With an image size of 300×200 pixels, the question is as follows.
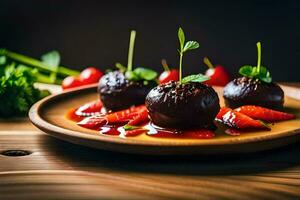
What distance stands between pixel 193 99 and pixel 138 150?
185 mm

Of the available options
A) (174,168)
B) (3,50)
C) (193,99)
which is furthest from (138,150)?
(3,50)

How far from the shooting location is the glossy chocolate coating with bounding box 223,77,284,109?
1.52 metres

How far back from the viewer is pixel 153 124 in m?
1.40

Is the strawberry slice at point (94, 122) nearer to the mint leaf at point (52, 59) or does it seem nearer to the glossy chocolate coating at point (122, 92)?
the glossy chocolate coating at point (122, 92)

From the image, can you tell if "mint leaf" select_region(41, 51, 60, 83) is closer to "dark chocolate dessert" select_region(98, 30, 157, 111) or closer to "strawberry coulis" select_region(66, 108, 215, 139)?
"dark chocolate dessert" select_region(98, 30, 157, 111)

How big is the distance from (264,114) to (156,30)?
41.5 inches

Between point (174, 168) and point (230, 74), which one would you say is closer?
point (174, 168)

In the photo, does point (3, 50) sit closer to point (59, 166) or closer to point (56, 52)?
point (56, 52)

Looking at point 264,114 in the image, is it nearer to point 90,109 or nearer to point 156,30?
point 90,109

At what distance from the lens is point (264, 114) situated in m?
1.45

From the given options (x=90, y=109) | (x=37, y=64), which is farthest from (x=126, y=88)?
(x=37, y=64)

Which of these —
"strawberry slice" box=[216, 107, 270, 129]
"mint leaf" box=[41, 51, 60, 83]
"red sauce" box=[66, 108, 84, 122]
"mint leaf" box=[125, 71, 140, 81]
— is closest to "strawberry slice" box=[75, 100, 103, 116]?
"red sauce" box=[66, 108, 84, 122]

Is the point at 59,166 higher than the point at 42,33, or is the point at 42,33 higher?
the point at 42,33

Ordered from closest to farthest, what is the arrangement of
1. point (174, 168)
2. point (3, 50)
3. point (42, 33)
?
point (174, 168), point (3, 50), point (42, 33)
